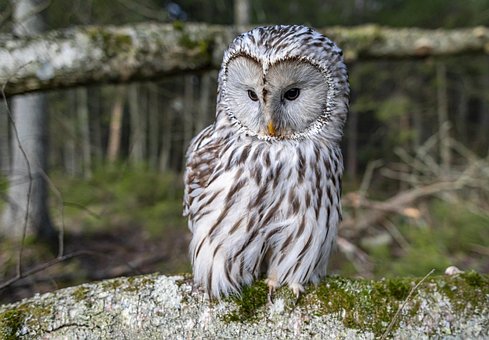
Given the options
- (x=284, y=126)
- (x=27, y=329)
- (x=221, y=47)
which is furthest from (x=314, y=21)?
(x=27, y=329)

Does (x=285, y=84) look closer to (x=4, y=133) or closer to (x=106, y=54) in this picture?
(x=106, y=54)

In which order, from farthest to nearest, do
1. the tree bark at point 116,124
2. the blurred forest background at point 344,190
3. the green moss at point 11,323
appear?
1. the tree bark at point 116,124
2. the blurred forest background at point 344,190
3. the green moss at point 11,323

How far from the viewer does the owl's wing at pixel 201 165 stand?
1927 mm

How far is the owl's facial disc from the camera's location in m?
1.72

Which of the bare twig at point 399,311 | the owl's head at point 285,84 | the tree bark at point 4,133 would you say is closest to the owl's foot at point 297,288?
the bare twig at point 399,311

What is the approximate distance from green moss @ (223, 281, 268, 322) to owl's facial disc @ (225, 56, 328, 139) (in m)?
0.66

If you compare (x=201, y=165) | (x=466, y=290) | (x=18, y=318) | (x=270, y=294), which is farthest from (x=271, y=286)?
(x=18, y=318)

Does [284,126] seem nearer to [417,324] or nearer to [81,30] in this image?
[417,324]

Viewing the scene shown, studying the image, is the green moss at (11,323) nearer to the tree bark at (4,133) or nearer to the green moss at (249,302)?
the green moss at (249,302)

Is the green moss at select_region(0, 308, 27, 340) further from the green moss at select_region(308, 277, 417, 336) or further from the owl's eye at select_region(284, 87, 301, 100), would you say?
the owl's eye at select_region(284, 87, 301, 100)

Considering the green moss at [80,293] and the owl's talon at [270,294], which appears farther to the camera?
the owl's talon at [270,294]

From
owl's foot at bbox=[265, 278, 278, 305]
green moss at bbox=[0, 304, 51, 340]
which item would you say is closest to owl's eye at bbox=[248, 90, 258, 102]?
owl's foot at bbox=[265, 278, 278, 305]

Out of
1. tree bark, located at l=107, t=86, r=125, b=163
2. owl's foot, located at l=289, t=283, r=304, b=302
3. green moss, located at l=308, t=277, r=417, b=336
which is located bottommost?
tree bark, located at l=107, t=86, r=125, b=163

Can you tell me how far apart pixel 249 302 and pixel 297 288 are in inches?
8.6
